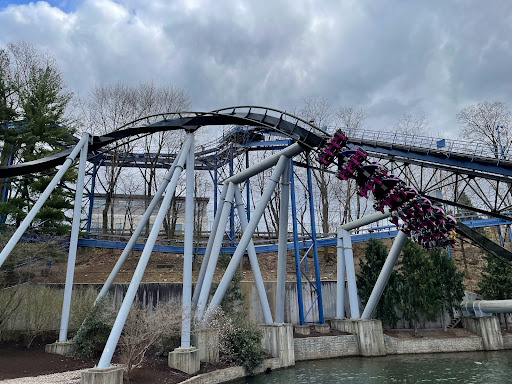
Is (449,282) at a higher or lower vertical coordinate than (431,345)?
higher

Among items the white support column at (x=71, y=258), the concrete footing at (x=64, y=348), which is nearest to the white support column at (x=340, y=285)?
the white support column at (x=71, y=258)

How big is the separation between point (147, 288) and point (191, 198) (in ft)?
28.2

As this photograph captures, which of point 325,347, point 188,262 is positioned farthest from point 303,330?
point 188,262

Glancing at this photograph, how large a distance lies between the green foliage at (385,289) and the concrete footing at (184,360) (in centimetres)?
1345

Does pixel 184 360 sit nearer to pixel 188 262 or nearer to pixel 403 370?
pixel 188 262

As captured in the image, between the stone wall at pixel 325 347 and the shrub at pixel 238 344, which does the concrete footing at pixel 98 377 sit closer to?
the shrub at pixel 238 344

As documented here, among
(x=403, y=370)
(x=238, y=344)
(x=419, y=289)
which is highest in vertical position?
(x=419, y=289)

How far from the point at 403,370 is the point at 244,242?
8427 millimetres

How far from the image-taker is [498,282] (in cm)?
2288

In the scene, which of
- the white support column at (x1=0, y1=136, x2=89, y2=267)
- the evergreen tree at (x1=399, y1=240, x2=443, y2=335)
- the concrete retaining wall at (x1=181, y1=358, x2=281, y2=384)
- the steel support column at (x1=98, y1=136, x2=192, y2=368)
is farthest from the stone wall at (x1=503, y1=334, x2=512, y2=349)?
the white support column at (x1=0, y1=136, x2=89, y2=267)

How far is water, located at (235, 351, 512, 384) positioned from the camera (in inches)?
524

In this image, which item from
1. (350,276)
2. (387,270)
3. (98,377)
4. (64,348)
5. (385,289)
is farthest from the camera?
(385,289)

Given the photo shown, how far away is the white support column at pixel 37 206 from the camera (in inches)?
475

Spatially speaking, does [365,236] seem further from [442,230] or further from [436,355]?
[442,230]
